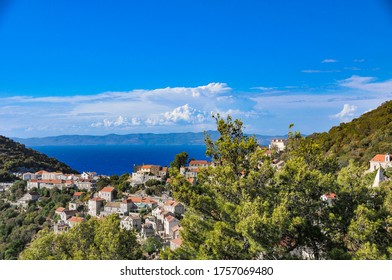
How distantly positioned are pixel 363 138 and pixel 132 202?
16.1 meters

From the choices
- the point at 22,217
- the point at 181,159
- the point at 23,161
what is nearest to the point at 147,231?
the point at 181,159

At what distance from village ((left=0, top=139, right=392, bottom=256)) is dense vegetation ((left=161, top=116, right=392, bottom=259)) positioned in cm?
820

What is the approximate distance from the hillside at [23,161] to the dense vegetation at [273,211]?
140 feet

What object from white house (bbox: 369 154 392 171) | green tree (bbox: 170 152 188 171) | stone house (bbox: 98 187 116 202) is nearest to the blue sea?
green tree (bbox: 170 152 188 171)

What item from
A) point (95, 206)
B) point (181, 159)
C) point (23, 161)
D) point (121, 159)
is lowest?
point (95, 206)

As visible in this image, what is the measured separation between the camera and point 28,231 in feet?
77.9

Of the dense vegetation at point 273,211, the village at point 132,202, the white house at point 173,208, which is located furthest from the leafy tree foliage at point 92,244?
the white house at point 173,208

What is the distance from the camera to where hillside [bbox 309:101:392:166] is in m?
19.7

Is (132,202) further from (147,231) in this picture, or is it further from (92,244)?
(92,244)

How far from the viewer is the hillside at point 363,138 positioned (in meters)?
19.7

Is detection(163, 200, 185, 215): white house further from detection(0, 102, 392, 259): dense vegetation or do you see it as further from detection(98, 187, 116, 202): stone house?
detection(0, 102, 392, 259): dense vegetation

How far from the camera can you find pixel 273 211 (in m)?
4.02

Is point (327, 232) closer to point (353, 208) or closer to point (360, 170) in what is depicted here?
point (353, 208)
